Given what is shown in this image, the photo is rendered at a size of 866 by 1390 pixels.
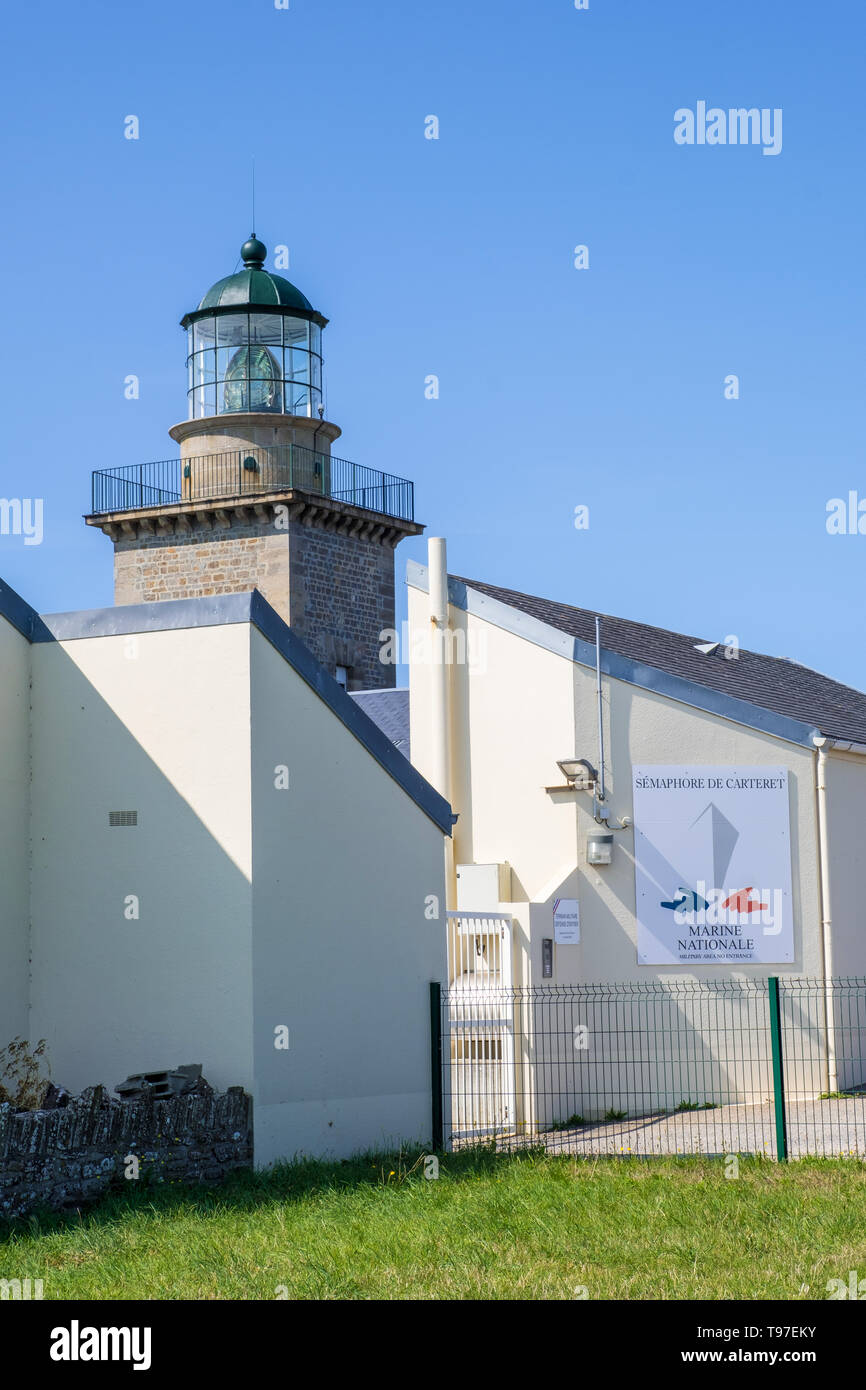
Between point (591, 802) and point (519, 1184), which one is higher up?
point (591, 802)

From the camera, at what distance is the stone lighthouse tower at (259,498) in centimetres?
3103

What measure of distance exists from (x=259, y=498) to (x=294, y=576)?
163cm

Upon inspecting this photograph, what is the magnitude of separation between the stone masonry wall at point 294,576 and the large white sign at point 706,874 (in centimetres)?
1378

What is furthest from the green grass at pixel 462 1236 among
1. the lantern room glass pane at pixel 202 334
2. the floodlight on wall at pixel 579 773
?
the lantern room glass pane at pixel 202 334

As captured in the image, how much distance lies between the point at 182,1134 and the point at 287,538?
69.0 feet

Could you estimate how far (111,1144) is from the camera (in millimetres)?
10312

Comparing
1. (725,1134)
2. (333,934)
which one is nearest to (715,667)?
(725,1134)

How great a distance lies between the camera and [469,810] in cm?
1831

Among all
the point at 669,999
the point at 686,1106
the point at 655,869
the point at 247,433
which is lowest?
the point at 686,1106

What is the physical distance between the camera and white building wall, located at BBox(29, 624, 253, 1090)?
11531 mm

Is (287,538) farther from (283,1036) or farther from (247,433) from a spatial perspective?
(283,1036)

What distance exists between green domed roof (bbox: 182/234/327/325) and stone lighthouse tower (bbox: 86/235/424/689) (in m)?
0.03

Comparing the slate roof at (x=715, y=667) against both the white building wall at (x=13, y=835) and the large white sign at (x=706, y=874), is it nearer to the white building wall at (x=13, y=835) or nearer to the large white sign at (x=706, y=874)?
the large white sign at (x=706, y=874)
